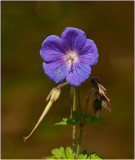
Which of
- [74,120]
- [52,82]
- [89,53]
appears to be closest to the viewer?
[89,53]

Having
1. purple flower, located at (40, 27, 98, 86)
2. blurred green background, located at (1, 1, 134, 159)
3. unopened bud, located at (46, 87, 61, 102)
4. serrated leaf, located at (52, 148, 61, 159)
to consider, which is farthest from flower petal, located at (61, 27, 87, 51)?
blurred green background, located at (1, 1, 134, 159)

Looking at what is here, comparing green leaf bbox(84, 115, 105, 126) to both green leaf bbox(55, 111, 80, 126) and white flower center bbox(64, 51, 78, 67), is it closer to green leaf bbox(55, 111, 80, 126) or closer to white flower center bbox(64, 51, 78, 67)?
green leaf bbox(55, 111, 80, 126)

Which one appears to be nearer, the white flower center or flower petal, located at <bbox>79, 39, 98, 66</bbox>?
flower petal, located at <bbox>79, 39, 98, 66</bbox>

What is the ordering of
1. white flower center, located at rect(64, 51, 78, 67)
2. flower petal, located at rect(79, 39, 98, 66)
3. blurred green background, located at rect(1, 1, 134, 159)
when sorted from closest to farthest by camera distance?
flower petal, located at rect(79, 39, 98, 66), white flower center, located at rect(64, 51, 78, 67), blurred green background, located at rect(1, 1, 134, 159)

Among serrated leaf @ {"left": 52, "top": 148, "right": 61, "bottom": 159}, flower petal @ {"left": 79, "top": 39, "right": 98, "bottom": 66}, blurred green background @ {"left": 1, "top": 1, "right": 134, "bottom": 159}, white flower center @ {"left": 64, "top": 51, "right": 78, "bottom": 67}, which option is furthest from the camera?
blurred green background @ {"left": 1, "top": 1, "right": 134, "bottom": 159}

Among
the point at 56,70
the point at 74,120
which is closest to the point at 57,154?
the point at 74,120

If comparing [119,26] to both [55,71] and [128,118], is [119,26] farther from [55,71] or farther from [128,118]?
[55,71]

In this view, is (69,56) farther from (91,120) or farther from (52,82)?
(52,82)
